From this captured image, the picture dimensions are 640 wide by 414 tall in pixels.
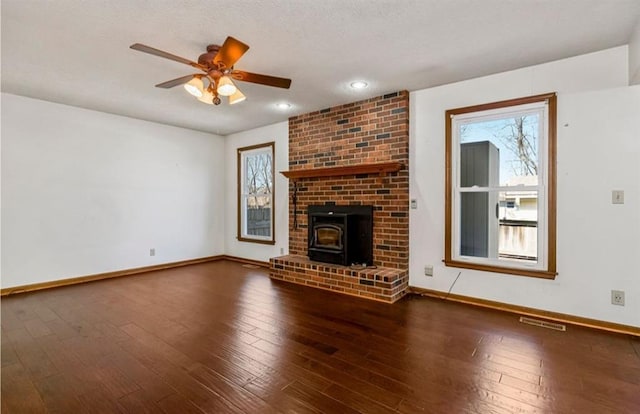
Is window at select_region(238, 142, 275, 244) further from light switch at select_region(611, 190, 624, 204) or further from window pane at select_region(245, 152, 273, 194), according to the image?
light switch at select_region(611, 190, 624, 204)

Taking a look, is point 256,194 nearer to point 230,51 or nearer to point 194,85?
point 194,85

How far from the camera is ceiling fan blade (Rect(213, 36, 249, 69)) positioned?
2180 mm

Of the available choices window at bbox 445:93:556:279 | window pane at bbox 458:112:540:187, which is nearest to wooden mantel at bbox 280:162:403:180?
window at bbox 445:93:556:279

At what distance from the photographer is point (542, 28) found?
2516 millimetres

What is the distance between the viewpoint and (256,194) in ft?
19.9

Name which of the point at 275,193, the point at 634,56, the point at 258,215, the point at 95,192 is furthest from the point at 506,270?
the point at 95,192

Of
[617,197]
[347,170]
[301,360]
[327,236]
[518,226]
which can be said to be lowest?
[301,360]

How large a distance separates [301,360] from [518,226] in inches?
108

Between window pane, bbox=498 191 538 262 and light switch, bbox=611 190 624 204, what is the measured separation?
0.59m

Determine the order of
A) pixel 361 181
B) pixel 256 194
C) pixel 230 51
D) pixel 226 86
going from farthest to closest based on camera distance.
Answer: pixel 256 194 < pixel 361 181 < pixel 226 86 < pixel 230 51

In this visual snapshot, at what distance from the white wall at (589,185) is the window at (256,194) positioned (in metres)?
3.62

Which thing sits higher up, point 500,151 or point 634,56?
point 634,56

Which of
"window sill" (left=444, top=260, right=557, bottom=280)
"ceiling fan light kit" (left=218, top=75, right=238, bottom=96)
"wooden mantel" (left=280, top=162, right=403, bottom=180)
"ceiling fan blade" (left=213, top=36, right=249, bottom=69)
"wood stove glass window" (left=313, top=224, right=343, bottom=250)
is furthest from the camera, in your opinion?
"wood stove glass window" (left=313, top=224, right=343, bottom=250)

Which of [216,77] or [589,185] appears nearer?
[216,77]
